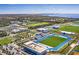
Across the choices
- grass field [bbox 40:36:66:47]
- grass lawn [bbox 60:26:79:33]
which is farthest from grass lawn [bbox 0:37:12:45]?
grass lawn [bbox 60:26:79:33]

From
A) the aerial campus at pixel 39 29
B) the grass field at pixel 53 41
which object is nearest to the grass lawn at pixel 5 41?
the aerial campus at pixel 39 29

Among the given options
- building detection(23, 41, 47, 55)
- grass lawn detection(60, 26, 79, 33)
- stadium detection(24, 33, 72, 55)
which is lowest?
building detection(23, 41, 47, 55)

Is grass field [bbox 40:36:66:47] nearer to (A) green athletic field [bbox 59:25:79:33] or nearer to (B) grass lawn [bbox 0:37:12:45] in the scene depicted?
(A) green athletic field [bbox 59:25:79:33]

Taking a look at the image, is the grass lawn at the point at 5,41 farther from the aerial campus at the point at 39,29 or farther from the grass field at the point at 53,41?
the grass field at the point at 53,41

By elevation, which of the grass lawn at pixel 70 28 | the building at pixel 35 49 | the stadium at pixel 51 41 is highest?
the grass lawn at pixel 70 28

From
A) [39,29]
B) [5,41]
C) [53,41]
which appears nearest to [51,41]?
[53,41]

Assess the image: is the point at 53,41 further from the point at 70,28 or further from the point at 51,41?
the point at 70,28
